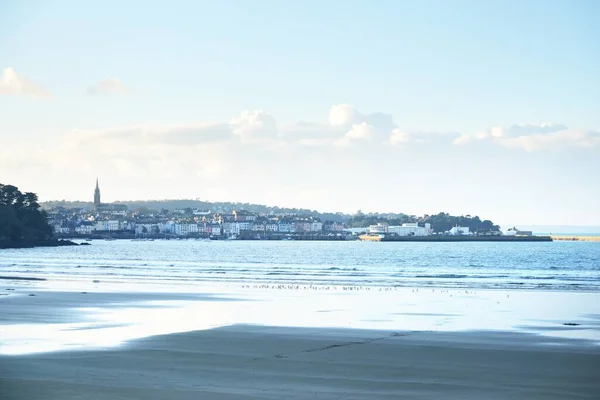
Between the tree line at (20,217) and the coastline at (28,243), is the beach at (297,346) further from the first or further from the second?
the tree line at (20,217)

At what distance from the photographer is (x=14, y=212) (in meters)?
171

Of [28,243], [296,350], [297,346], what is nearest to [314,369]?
[296,350]

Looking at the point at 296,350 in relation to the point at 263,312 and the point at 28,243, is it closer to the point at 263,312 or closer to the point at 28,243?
the point at 263,312

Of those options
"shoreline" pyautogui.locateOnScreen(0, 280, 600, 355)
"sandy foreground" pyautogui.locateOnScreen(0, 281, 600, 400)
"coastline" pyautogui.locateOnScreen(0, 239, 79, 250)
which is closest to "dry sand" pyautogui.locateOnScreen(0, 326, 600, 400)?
"sandy foreground" pyautogui.locateOnScreen(0, 281, 600, 400)

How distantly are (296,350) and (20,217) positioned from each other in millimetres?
169513

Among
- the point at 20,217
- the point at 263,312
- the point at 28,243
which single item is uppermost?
the point at 20,217

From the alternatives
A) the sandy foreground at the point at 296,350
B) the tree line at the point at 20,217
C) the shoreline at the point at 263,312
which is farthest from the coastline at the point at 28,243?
the sandy foreground at the point at 296,350

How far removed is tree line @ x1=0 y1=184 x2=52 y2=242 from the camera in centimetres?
16562

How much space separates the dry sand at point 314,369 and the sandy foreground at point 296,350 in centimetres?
3

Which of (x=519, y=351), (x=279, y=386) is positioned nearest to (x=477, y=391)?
(x=279, y=386)

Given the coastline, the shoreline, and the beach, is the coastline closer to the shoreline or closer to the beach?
the shoreline

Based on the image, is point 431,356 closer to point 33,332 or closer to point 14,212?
point 33,332

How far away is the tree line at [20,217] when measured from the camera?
165625 mm

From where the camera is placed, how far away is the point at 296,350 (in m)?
19.2
